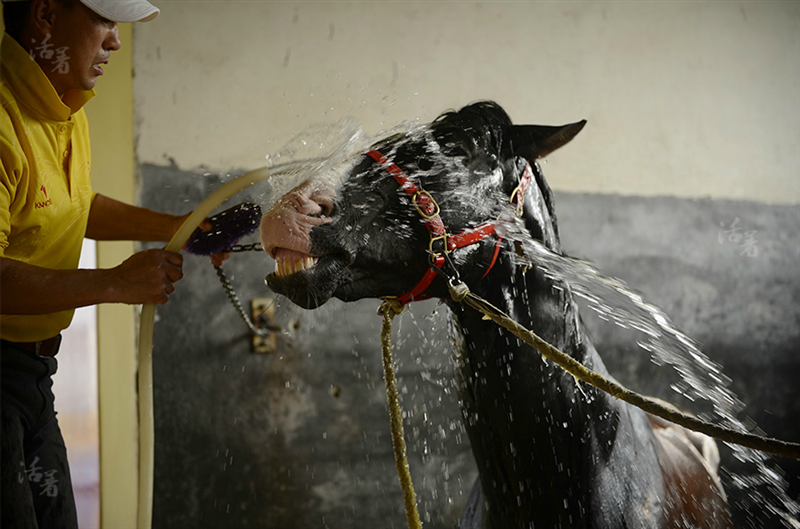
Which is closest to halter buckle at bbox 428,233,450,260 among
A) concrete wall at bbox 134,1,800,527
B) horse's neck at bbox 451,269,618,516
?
horse's neck at bbox 451,269,618,516

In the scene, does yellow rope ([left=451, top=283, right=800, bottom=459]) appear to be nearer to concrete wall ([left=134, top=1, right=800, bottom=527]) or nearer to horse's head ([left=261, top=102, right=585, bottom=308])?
horse's head ([left=261, top=102, right=585, bottom=308])

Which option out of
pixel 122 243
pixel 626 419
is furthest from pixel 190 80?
pixel 626 419

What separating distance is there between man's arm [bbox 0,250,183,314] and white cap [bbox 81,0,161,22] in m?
0.43

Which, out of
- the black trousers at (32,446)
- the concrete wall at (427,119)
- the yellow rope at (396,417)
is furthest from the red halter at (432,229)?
the concrete wall at (427,119)

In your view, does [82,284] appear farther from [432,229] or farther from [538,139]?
[538,139]

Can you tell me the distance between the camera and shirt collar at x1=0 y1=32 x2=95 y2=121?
0.93m

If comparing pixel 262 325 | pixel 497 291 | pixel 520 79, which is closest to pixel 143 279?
pixel 497 291

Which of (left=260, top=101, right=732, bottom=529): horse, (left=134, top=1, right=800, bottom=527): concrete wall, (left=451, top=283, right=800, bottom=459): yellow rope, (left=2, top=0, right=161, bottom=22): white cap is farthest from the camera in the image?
(left=134, top=1, right=800, bottom=527): concrete wall

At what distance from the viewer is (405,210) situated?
0.86m

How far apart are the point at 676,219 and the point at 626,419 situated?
1952 millimetres

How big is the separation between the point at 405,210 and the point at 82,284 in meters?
0.53

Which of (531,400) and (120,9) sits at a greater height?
(120,9)

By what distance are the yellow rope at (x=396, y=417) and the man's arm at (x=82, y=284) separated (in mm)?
375

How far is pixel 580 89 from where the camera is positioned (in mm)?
2471
